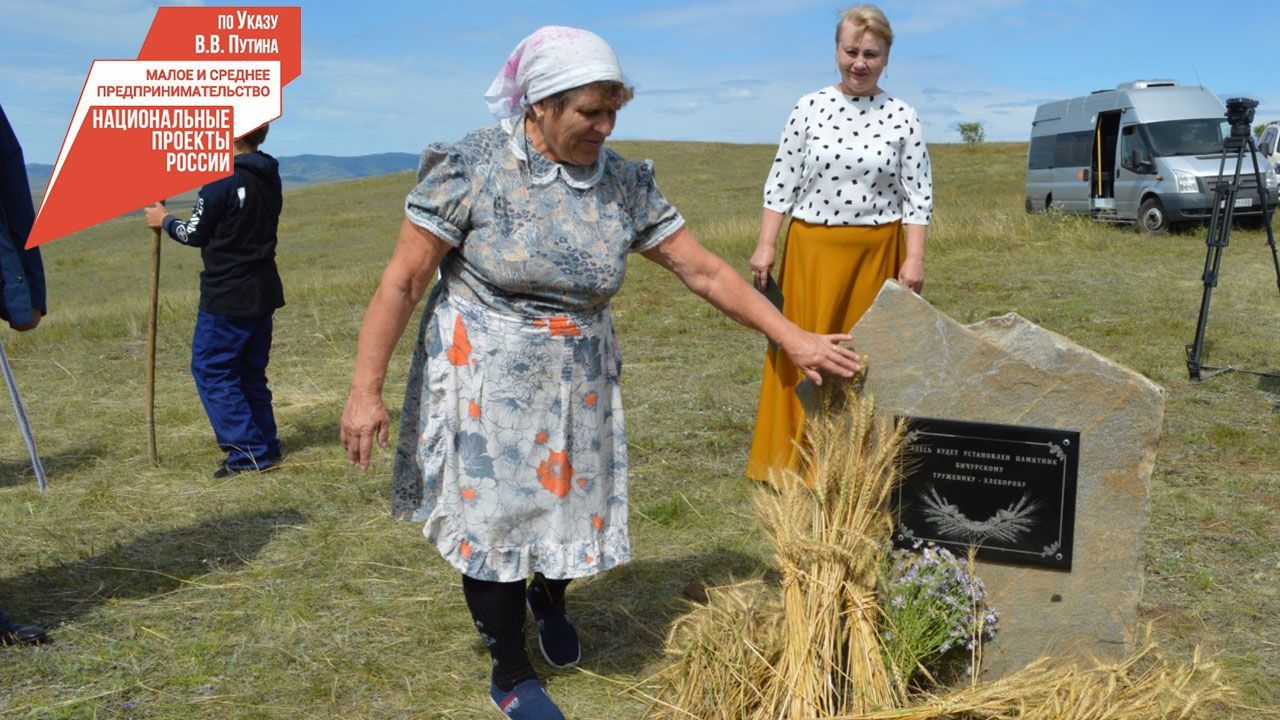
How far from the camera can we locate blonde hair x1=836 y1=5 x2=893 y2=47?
433cm

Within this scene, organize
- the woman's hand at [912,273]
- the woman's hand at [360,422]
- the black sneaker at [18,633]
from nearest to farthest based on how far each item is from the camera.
→ the woman's hand at [360,422]
the black sneaker at [18,633]
the woman's hand at [912,273]

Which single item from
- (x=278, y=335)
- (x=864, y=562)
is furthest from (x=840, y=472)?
(x=278, y=335)

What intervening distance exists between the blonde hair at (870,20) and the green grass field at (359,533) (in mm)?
2040

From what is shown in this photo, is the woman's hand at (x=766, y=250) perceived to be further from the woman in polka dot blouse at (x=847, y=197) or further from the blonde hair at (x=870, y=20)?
the blonde hair at (x=870, y=20)

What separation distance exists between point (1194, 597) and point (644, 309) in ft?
22.5

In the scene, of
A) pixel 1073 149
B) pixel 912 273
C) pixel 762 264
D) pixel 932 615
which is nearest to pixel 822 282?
pixel 762 264

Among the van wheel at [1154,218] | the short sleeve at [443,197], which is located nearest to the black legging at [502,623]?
the short sleeve at [443,197]

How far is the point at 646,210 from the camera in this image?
3.12 m

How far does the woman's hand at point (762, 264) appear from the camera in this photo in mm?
4676

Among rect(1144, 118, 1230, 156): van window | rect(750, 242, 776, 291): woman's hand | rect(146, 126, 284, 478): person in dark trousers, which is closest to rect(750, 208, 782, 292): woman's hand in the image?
rect(750, 242, 776, 291): woman's hand

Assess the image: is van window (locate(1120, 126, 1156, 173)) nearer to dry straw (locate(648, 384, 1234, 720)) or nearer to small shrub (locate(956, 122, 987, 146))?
dry straw (locate(648, 384, 1234, 720))

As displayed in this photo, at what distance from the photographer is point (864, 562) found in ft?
9.56

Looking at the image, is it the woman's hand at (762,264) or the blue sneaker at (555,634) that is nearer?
the blue sneaker at (555,634)

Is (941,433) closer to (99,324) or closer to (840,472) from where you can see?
(840,472)
